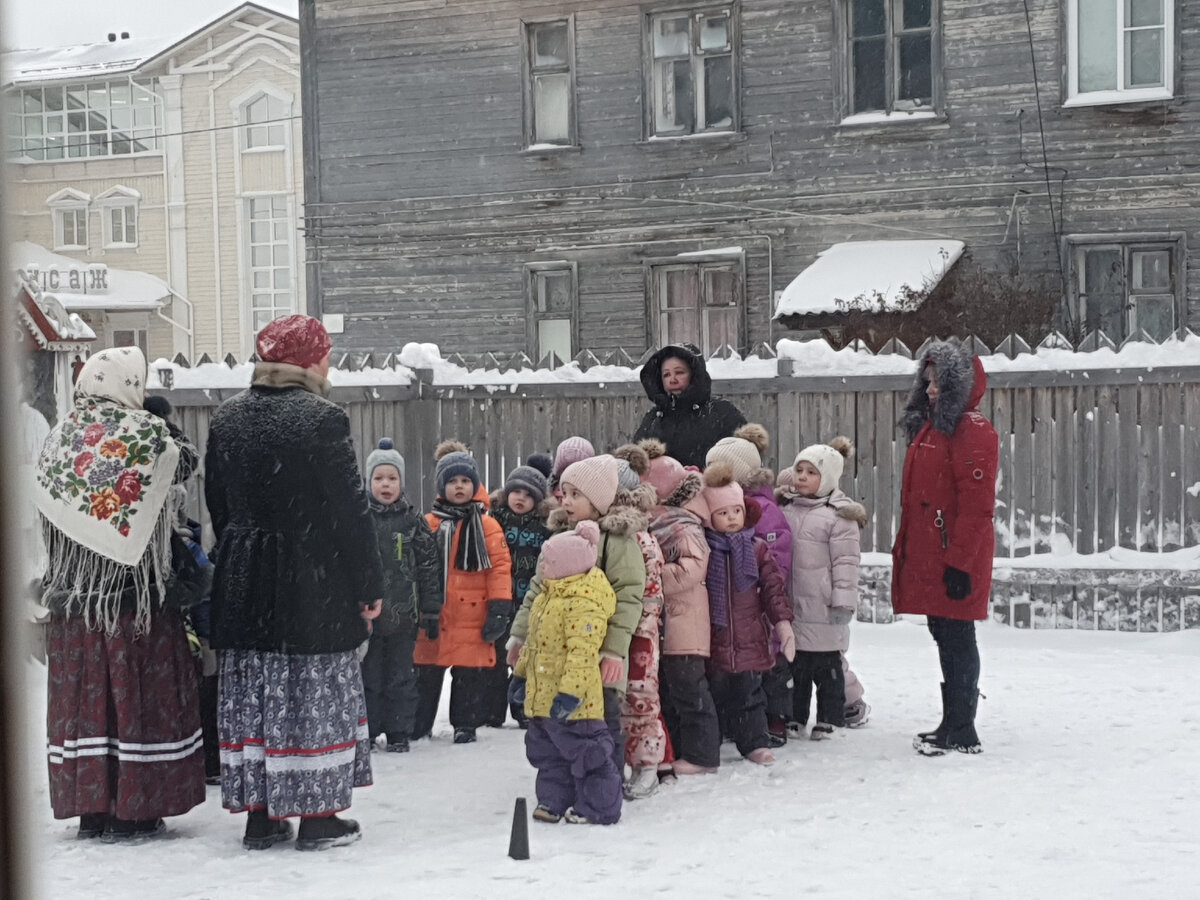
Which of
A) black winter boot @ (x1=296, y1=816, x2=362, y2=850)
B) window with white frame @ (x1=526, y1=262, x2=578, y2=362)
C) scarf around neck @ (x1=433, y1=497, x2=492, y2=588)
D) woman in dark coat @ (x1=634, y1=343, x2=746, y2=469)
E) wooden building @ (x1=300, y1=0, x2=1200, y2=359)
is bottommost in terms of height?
black winter boot @ (x1=296, y1=816, x2=362, y2=850)

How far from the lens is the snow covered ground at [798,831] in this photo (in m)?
4.47

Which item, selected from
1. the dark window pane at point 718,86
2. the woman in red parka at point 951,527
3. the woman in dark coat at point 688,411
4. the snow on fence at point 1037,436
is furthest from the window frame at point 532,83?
the woman in red parka at point 951,527

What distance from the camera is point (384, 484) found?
671 centimetres

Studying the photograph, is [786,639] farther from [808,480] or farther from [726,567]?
[808,480]

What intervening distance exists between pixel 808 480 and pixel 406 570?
196 cm

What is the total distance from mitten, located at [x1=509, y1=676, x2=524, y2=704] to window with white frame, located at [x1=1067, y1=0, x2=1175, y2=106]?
40.0ft

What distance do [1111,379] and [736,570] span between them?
421 centimetres

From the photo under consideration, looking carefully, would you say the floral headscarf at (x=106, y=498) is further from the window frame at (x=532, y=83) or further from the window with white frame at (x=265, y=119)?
the window with white frame at (x=265, y=119)

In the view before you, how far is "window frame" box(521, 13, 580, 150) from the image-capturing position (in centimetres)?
1784

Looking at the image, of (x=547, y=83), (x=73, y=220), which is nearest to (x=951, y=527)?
(x=547, y=83)

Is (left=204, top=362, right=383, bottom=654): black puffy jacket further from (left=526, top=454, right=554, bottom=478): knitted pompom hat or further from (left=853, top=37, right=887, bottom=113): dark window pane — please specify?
(left=853, top=37, right=887, bottom=113): dark window pane

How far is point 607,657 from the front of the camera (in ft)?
17.3

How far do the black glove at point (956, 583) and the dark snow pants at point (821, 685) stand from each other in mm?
839

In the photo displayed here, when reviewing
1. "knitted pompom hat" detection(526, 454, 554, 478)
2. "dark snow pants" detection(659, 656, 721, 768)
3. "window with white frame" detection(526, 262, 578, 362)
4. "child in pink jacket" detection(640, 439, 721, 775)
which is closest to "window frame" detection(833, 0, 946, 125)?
"window with white frame" detection(526, 262, 578, 362)
